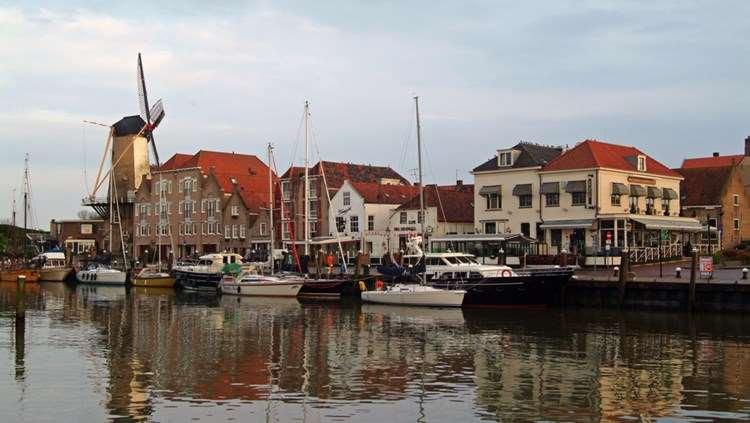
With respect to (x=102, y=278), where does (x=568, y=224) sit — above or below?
above

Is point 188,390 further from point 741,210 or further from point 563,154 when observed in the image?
point 741,210

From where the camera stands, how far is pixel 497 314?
49.0 meters

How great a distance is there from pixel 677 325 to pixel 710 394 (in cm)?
1862

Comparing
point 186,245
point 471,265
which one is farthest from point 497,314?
point 186,245

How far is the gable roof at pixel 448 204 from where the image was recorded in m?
82.1

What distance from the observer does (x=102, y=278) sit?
8769 cm

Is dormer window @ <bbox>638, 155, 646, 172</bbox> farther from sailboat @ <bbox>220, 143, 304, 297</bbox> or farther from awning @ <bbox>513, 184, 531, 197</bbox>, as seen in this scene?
sailboat @ <bbox>220, 143, 304, 297</bbox>

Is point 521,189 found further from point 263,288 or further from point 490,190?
point 263,288

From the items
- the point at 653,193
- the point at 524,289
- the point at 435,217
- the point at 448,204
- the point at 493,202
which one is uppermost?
the point at 653,193

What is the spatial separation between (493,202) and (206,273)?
24.2 meters

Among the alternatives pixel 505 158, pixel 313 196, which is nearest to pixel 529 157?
pixel 505 158

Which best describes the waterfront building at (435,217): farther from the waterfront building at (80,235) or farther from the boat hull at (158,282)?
the waterfront building at (80,235)

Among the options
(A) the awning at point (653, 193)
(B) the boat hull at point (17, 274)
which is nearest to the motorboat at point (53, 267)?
(B) the boat hull at point (17, 274)

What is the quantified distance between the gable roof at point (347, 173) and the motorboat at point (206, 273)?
585 inches
